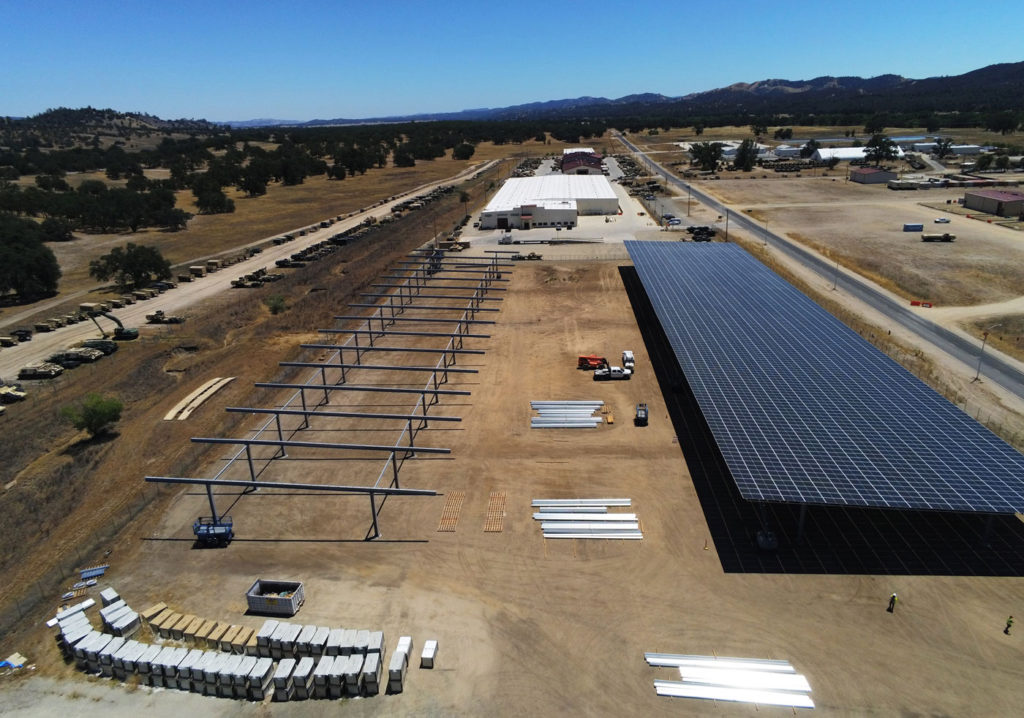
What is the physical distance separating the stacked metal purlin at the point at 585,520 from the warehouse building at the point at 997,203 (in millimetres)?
103236

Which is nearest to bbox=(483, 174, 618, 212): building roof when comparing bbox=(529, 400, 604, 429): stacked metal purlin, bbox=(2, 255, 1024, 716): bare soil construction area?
bbox=(529, 400, 604, 429): stacked metal purlin

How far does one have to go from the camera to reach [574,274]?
76438mm

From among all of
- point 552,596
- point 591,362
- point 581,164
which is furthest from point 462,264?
point 581,164

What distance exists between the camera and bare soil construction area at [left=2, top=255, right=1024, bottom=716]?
2173 cm

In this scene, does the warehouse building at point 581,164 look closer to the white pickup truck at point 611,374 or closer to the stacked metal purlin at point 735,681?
the white pickup truck at point 611,374

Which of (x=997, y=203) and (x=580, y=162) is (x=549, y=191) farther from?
(x=997, y=203)

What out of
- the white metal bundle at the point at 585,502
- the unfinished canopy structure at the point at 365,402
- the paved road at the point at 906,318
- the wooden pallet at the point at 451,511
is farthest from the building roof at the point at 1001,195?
the wooden pallet at the point at 451,511

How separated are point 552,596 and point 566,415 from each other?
1659 centimetres

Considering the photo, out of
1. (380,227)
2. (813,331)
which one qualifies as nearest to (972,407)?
(813,331)

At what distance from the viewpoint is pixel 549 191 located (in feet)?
400

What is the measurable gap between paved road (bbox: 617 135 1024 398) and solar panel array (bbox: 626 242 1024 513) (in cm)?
1221

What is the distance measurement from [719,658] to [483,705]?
9.36 m

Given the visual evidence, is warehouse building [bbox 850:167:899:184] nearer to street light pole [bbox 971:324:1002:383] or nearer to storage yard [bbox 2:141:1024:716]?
street light pole [bbox 971:324:1002:383]

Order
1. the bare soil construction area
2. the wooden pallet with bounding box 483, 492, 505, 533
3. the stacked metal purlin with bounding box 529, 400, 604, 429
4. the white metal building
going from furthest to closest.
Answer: the white metal building, the stacked metal purlin with bounding box 529, 400, 604, 429, the wooden pallet with bounding box 483, 492, 505, 533, the bare soil construction area
